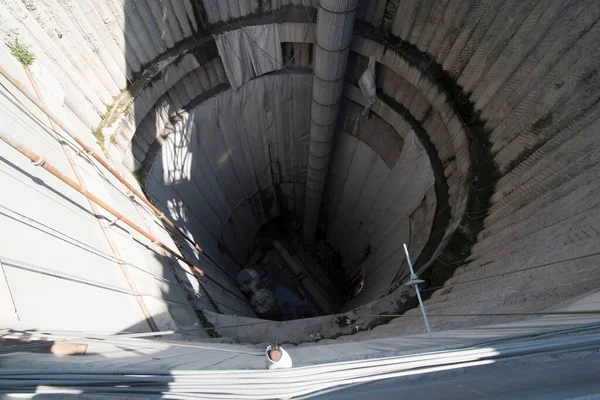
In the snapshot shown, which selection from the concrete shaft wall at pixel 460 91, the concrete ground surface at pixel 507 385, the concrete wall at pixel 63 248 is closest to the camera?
the concrete ground surface at pixel 507 385

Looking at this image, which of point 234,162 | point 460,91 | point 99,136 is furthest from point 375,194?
point 99,136

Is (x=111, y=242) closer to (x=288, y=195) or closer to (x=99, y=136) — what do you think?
(x=99, y=136)

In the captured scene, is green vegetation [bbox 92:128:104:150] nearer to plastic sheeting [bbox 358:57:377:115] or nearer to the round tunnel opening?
the round tunnel opening

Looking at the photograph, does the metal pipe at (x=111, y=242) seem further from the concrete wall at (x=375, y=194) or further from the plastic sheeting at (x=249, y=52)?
the concrete wall at (x=375, y=194)

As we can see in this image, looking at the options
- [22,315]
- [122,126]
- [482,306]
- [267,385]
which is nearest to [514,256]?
[482,306]

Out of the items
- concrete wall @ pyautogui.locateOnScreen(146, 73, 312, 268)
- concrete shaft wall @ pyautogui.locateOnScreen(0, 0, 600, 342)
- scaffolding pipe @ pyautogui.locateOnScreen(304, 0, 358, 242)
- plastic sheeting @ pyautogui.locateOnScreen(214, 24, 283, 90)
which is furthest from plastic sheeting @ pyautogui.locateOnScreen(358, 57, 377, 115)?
plastic sheeting @ pyautogui.locateOnScreen(214, 24, 283, 90)

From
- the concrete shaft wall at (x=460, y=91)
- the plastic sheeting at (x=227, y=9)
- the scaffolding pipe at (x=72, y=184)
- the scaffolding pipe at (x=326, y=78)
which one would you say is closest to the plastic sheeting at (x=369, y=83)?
the concrete shaft wall at (x=460, y=91)
